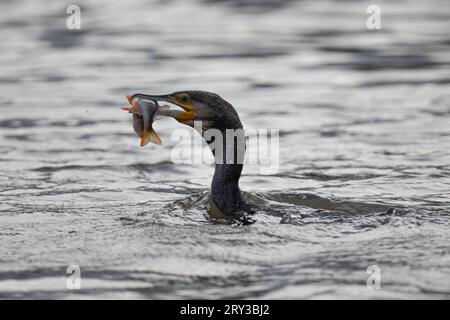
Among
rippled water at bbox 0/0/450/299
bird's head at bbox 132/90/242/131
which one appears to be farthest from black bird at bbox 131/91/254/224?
rippled water at bbox 0/0/450/299

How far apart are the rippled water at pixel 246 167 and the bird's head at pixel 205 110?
903 millimetres

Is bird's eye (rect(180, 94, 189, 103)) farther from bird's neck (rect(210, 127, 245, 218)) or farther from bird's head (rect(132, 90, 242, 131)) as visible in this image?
bird's neck (rect(210, 127, 245, 218))

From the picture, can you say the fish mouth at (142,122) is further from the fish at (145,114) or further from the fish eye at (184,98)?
the fish eye at (184,98)

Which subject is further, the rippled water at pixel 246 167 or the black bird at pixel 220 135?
the black bird at pixel 220 135

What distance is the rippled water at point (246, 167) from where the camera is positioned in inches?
292

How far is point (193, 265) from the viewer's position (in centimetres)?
755

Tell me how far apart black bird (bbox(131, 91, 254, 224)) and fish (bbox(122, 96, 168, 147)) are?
5 cm

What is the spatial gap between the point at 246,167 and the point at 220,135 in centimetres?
314

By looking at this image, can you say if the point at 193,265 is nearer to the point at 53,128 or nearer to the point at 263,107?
the point at 53,128

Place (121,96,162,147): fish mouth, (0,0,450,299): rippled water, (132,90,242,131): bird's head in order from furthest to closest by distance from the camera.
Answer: (121,96,162,147): fish mouth < (132,90,242,131): bird's head < (0,0,450,299): rippled water

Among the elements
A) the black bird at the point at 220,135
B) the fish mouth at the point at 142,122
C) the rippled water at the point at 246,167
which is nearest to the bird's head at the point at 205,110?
the black bird at the point at 220,135

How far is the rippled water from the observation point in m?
7.41
